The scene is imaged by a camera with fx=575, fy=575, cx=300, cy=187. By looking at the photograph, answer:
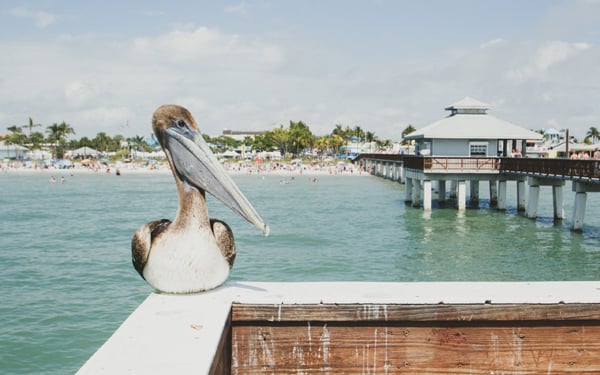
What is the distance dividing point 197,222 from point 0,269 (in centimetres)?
1782

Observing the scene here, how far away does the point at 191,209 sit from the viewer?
14.3 feet

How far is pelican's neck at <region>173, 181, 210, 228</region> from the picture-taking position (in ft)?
14.2

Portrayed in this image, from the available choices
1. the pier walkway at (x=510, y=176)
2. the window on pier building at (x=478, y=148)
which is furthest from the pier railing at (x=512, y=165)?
the window on pier building at (x=478, y=148)

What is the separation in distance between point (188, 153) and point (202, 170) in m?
0.18

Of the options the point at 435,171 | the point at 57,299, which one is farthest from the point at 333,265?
the point at 435,171

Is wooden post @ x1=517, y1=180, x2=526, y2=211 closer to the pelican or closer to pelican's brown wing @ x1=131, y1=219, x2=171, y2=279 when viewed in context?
the pelican

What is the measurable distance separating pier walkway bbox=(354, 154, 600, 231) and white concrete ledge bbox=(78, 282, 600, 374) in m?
21.1

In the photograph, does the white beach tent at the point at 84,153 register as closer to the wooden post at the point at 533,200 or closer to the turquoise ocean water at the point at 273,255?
the turquoise ocean water at the point at 273,255

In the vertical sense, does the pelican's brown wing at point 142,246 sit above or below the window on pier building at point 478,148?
below

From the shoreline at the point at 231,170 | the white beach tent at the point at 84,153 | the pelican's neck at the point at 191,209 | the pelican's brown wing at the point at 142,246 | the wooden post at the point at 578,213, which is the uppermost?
the white beach tent at the point at 84,153

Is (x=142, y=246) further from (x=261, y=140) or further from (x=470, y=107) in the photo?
(x=261, y=140)

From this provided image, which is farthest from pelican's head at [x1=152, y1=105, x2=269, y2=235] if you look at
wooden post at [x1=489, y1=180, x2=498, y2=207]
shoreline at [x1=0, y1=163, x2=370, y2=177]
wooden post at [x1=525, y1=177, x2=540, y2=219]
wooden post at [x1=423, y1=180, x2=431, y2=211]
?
shoreline at [x1=0, y1=163, x2=370, y2=177]

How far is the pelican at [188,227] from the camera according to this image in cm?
411

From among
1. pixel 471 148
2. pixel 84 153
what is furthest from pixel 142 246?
pixel 84 153
